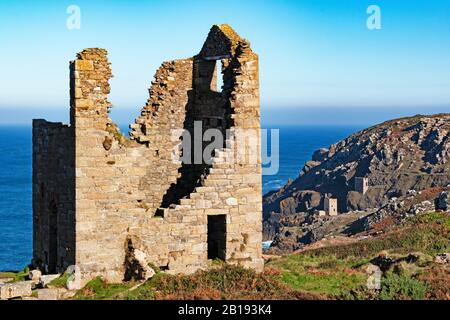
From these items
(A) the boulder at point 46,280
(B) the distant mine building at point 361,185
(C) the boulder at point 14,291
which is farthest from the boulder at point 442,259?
(B) the distant mine building at point 361,185

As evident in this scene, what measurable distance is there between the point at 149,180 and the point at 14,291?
17.8 ft

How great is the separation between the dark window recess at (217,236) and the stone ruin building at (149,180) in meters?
0.03

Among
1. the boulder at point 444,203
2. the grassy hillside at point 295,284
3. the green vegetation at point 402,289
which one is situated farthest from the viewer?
the boulder at point 444,203

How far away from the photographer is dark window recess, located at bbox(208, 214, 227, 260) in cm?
1958

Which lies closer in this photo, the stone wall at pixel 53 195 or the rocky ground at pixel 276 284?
the rocky ground at pixel 276 284

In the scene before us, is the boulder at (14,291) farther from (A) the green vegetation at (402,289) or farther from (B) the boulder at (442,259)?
(B) the boulder at (442,259)

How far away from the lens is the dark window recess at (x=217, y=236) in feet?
64.2

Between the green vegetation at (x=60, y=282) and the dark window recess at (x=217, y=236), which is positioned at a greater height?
the dark window recess at (x=217, y=236)

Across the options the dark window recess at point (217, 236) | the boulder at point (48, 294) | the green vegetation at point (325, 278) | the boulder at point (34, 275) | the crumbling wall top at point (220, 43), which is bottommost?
the green vegetation at point (325, 278)

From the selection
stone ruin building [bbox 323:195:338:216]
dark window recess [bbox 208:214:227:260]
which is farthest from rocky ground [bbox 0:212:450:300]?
stone ruin building [bbox 323:195:338:216]

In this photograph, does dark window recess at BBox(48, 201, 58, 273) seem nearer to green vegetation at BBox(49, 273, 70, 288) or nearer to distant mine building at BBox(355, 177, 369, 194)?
green vegetation at BBox(49, 273, 70, 288)

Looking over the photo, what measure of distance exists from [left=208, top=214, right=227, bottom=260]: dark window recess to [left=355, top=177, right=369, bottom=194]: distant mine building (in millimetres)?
88875
